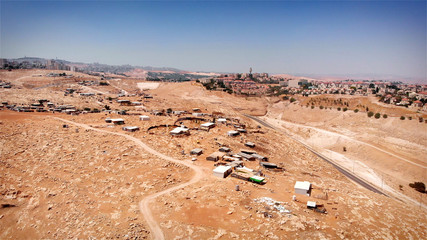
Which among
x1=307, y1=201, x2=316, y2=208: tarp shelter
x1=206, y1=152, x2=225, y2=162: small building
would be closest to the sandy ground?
x1=206, y1=152, x2=225, y2=162: small building

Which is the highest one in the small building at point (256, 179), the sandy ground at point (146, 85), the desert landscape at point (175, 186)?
the sandy ground at point (146, 85)

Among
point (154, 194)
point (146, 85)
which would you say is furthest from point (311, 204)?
point (146, 85)

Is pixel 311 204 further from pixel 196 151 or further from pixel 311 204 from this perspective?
pixel 196 151

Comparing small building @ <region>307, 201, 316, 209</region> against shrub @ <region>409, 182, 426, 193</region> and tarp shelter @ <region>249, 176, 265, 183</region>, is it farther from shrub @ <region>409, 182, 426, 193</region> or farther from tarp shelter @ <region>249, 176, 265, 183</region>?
shrub @ <region>409, 182, 426, 193</region>

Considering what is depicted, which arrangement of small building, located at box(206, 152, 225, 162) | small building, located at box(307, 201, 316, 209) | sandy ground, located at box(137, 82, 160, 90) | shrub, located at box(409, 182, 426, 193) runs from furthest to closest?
sandy ground, located at box(137, 82, 160, 90) < shrub, located at box(409, 182, 426, 193) < small building, located at box(206, 152, 225, 162) < small building, located at box(307, 201, 316, 209)

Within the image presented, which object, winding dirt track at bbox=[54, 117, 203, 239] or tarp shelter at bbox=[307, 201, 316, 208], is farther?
tarp shelter at bbox=[307, 201, 316, 208]

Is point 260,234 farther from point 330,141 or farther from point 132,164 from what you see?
point 330,141

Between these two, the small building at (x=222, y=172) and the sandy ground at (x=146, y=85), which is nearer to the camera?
the small building at (x=222, y=172)

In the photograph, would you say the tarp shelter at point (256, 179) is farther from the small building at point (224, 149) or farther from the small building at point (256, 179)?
the small building at point (224, 149)

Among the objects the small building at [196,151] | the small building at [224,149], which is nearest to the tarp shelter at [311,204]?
the small building at [224,149]

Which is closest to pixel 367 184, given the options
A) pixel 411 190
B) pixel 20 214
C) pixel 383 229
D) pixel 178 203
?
pixel 411 190

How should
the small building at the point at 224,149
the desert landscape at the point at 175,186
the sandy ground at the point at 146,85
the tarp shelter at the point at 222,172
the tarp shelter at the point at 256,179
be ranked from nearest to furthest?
the desert landscape at the point at 175,186, the tarp shelter at the point at 256,179, the tarp shelter at the point at 222,172, the small building at the point at 224,149, the sandy ground at the point at 146,85
